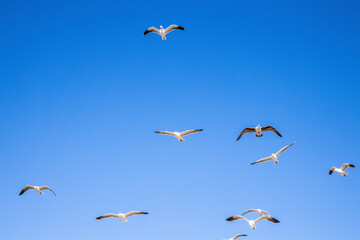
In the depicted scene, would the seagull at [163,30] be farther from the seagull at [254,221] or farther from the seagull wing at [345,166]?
the seagull wing at [345,166]

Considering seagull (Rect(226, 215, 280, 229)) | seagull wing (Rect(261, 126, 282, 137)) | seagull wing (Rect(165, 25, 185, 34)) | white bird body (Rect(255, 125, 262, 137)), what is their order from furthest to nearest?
1. seagull wing (Rect(165, 25, 185, 34))
2. seagull (Rect(226, 215, 280, 229))
3. seagull wing (Rect(261, 126, 282, 137))
4. white bird body (Rect(255, 125, 262, 137))

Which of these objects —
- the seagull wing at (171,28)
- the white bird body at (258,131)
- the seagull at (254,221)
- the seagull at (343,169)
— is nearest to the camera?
the white bird body at (258,131)

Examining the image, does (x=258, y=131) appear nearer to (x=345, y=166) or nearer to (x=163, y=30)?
(x=163, y=30)

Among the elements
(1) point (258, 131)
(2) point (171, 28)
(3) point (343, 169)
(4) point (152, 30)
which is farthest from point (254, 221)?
(4) point (152, 30)

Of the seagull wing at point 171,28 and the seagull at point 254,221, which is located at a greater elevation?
the seagull wing at point 171,28

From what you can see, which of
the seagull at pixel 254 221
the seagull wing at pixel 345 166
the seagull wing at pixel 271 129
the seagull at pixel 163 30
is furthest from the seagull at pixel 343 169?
the seagull at pixel 163 30

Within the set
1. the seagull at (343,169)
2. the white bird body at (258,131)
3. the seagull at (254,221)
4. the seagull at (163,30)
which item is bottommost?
the seagull at (254,221)

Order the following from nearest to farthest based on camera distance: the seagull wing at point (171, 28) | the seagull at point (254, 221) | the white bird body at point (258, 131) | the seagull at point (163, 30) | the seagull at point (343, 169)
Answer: the white bird body at point (258, 131)
the seagull at point (254, 221)
the seagull at point (163, 30)
the seagull wing at point (171, 28)
the seagull at point (343, 169)

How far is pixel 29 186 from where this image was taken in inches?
1225

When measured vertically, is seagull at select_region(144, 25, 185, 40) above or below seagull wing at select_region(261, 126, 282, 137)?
above

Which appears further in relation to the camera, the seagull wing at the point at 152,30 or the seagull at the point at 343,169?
the seagull at the point at 343,169

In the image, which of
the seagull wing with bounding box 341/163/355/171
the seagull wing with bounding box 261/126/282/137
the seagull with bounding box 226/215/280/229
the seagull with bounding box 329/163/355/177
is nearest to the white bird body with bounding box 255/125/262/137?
the seagull wing with bounding box 261/126/282/137

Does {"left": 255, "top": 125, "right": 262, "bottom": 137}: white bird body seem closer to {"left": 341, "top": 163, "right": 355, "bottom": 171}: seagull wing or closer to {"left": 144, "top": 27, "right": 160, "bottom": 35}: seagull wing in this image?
{"left": 341, "top": 163, "right": 355, "bottom": 171}: seagull wing

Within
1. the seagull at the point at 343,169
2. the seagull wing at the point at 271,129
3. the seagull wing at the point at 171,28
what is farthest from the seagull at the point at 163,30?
the seagull at the point at 343,169
